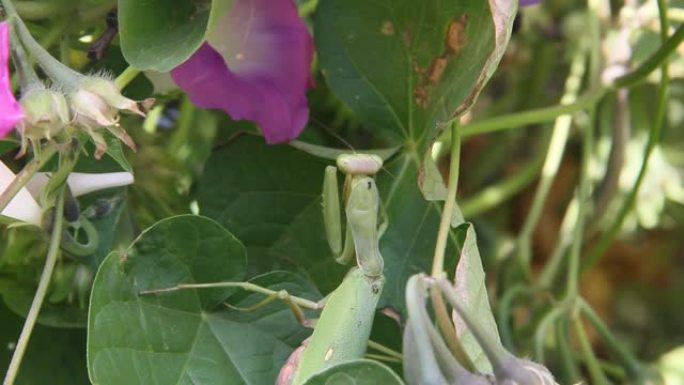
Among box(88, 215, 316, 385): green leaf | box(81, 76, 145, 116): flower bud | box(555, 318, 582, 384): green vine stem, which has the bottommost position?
box(555, 318, 582, 384): green vine stem

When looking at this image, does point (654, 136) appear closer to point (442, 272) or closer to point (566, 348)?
point (566, 348)

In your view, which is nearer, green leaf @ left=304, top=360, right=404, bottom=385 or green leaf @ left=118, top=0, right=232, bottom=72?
green leaf @ left=304, top=360, right=404, bottom=385

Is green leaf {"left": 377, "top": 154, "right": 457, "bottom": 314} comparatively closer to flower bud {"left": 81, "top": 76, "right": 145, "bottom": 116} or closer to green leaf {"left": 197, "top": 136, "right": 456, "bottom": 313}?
green leaf {"left": 197, "top": 136, "right": 456, "bottom": 313}

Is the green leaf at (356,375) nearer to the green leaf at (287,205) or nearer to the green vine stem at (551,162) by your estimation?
the green leaf at (287,205)

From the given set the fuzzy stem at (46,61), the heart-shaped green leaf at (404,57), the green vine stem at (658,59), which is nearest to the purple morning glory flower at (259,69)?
the heart-shaped green leaf at (404,57)

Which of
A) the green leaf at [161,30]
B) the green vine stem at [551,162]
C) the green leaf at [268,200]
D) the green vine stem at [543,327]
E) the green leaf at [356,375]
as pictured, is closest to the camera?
the green leaf at [356,375]

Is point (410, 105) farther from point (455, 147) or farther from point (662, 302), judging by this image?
point (662, 302)

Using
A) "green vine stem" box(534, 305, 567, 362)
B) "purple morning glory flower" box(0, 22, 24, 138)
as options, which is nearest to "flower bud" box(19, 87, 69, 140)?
"purple morning glory flower" box(0, 22, 24, 138)

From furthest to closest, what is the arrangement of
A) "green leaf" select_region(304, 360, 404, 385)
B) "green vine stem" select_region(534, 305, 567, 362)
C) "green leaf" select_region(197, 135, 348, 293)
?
"green vine stem" select_region(534, 305, 567, 362) → "green leaf" select_region(197, 135, 348, 293) → "green leaf" select_region(304, 360, 404, 385)
